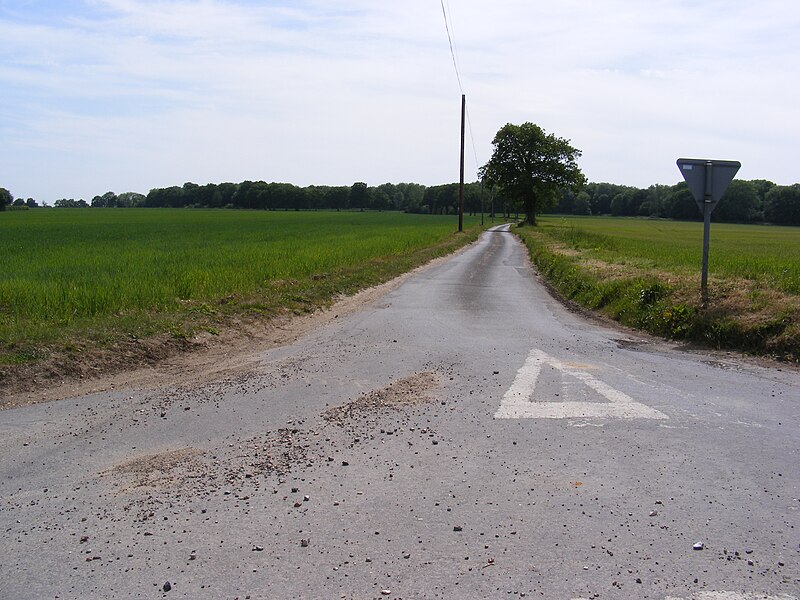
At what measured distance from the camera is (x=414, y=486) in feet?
15.5

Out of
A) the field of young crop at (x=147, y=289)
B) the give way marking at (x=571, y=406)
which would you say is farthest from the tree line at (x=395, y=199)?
the give way marking at (x=571, y=406)

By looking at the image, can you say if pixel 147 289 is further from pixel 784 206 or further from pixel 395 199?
pixel 395 199

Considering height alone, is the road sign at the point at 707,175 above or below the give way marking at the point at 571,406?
above

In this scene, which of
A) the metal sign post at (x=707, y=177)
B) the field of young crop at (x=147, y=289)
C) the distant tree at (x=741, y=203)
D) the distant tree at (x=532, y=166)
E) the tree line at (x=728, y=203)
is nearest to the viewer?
the field of young crop at (x=147, y=289)

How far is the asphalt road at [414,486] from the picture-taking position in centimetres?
361

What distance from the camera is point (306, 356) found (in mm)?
9195

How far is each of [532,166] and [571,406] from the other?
3154 inches

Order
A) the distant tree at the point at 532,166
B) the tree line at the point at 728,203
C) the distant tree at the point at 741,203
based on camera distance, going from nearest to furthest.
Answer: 1. the distant tree at the point at 532,166
2. the tree line at the point at 728,203
3. the distant tree at the point at 741,203

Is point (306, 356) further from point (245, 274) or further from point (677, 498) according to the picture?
point (245, 274)

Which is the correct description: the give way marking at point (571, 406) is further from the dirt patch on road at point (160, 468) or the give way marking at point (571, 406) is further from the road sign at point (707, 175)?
the road sign at point (707, 175)

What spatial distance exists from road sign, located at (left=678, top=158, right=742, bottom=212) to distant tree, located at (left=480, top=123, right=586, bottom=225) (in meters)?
72.8

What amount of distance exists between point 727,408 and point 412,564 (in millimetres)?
4348

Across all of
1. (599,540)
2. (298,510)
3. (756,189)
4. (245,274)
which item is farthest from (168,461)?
(756,189)

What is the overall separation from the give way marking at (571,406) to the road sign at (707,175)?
5070 millimetres
